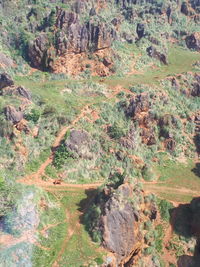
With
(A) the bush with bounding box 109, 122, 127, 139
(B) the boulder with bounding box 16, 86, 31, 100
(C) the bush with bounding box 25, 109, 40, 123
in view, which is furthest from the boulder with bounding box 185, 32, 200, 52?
(C) the bush with bounding box 25, 109, 40, 123

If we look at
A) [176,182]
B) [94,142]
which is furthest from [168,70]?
[94,142]

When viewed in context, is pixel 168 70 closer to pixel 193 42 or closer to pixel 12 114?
pixel 193 42

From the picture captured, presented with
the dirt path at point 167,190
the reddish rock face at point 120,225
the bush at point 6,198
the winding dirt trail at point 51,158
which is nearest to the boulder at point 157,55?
the winding dirt trail at point 51,158

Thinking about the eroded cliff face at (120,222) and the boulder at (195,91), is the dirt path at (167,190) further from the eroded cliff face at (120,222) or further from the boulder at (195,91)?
the boulder at (195,91)

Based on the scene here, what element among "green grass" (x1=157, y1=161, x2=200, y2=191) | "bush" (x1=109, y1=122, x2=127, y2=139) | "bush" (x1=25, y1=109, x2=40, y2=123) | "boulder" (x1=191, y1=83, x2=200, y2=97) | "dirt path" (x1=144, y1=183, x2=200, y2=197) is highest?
"bush" (x1=25, y1=109, x2=40, y2=123)

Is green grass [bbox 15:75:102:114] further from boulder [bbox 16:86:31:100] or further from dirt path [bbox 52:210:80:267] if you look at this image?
dirt path [bbox 52:210:80:267]
